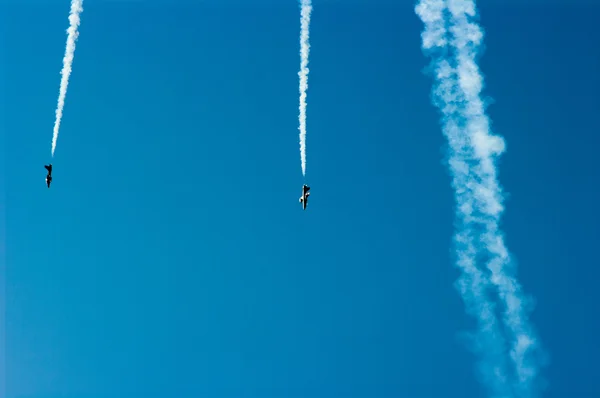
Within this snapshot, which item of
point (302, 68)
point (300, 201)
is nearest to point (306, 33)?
point (302, 68)

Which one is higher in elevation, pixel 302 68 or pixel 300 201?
pixel 302 68

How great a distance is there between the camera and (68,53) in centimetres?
5747

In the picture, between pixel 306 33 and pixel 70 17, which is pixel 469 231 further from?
pixel 70 17

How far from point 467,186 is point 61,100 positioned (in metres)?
25.8

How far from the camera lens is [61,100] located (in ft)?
189

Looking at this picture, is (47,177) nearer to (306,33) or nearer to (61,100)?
(61,100)

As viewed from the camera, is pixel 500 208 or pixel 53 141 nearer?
pixel 53 141

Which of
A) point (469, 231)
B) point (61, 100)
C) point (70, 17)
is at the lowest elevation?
point (469, 231)

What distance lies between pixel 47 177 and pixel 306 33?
768 inches

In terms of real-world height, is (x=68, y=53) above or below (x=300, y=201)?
above

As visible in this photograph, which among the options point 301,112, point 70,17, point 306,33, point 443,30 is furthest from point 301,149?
point 70,17

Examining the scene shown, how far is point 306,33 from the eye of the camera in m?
57.4

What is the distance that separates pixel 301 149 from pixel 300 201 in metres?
7.71

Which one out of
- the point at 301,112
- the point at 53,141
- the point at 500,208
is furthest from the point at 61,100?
the point at 500,208
